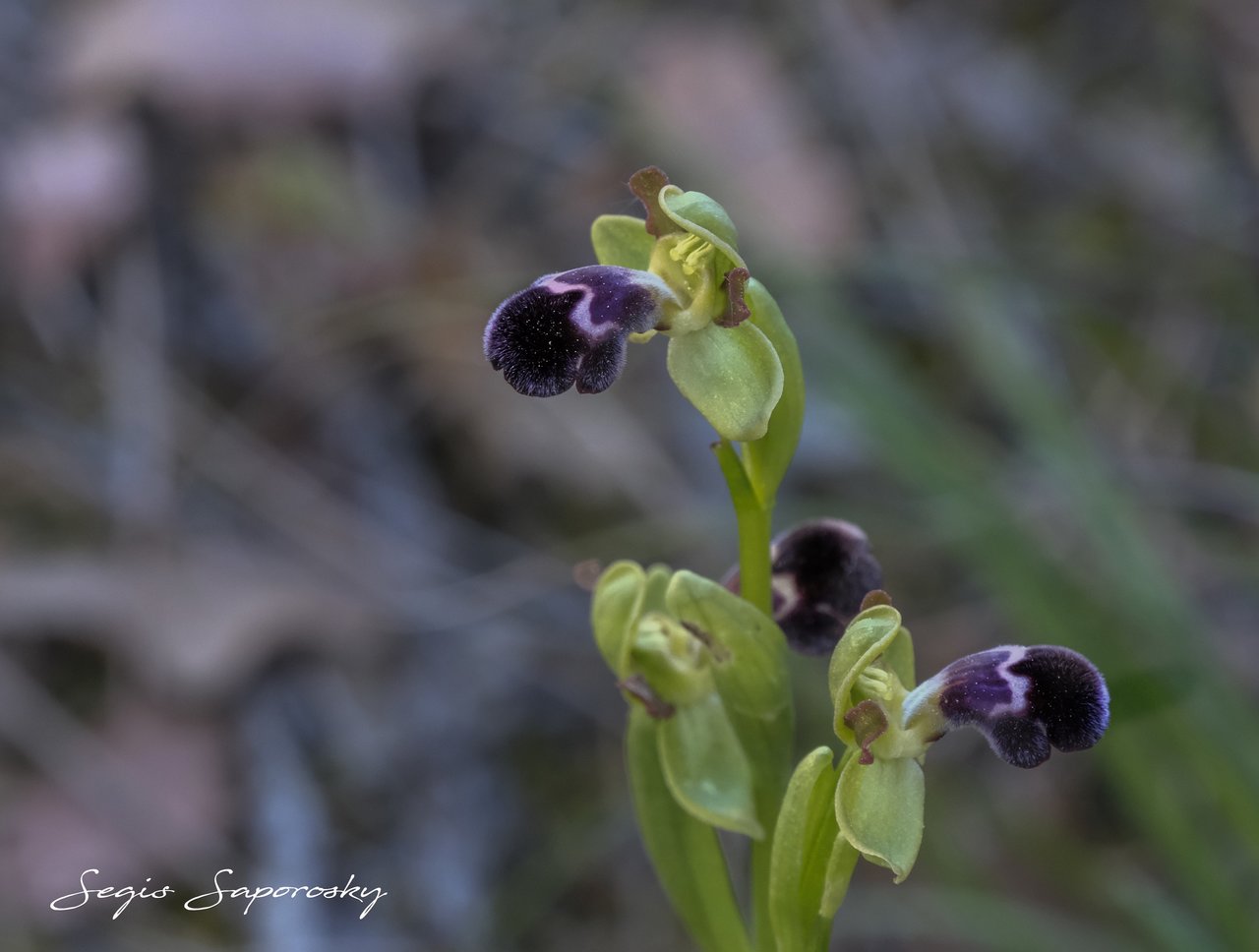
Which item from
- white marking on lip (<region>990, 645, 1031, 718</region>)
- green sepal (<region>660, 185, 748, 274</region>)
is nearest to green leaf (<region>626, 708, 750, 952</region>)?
white marking on lip (<region>990, 645, 1031, 718</region>)

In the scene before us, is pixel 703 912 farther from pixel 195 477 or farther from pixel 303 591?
pixel 195 477

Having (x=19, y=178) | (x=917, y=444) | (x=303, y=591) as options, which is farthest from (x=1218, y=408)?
(x=19, y=178)

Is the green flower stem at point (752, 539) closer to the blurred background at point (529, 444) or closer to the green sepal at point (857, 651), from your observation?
the green sepal at point (857, 651)

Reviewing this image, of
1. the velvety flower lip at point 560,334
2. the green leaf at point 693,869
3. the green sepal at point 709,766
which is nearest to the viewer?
the velvety flower lip at point 560,334

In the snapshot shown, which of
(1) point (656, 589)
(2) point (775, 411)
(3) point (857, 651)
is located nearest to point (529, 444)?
(1) point (656, 589)

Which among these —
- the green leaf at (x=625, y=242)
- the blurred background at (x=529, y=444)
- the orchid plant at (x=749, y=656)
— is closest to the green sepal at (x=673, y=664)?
the orchid plant at (x=749, y=656)

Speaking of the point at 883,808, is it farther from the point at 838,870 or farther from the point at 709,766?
the point at 709,766
